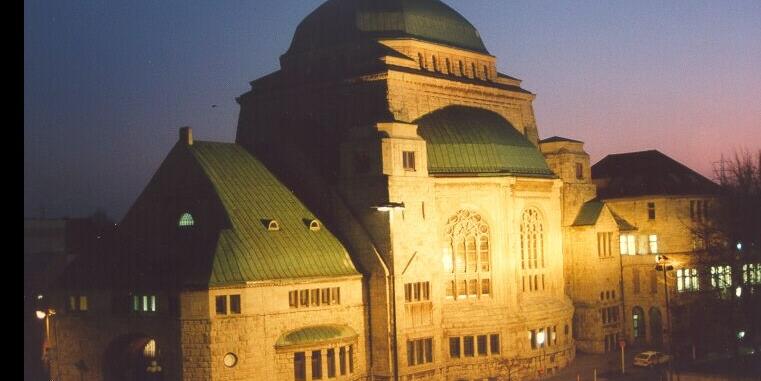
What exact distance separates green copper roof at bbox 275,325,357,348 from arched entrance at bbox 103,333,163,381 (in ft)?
24.1

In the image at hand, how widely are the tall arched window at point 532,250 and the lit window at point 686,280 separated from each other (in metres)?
15.8

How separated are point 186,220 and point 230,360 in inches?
365

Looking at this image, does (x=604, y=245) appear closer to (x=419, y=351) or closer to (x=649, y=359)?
(x=649, y=359)

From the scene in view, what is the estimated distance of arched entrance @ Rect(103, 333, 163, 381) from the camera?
50469mm

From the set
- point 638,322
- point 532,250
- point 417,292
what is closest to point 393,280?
point 417,292

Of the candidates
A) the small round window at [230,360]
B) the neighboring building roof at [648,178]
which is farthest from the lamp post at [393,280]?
the neighboring building roof at [648,178]

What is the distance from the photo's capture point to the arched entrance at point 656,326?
240ft

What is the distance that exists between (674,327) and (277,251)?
38160 mm

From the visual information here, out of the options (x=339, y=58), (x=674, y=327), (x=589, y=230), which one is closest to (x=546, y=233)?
(x=589, y=230)

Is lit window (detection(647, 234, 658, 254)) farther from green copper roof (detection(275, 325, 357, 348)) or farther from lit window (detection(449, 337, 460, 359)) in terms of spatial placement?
green copper roof (detection(275, 325, 357, 348))

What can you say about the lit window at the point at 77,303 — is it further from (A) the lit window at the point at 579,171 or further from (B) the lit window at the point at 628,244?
(B) the lit window at the point at 628,244

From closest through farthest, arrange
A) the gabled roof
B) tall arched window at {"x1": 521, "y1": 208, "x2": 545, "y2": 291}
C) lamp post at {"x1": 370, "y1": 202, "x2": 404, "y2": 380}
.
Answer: the gabled roof < lamp post at {"x1": 370, "y1": 202, "x2": 404, "y2": 380} < tall arched window at {"x1": 521, "y1": 208, "x2": 545, "y2": 291}

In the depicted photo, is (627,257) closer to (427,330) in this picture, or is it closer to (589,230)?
(589,230)

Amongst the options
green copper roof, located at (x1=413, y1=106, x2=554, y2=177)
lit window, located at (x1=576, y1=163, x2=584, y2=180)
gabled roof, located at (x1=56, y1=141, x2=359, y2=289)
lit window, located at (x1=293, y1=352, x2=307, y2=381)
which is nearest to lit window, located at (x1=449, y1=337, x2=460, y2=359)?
gabled roof, located at (x1=56, y1=141, x2=359, y2=289)
